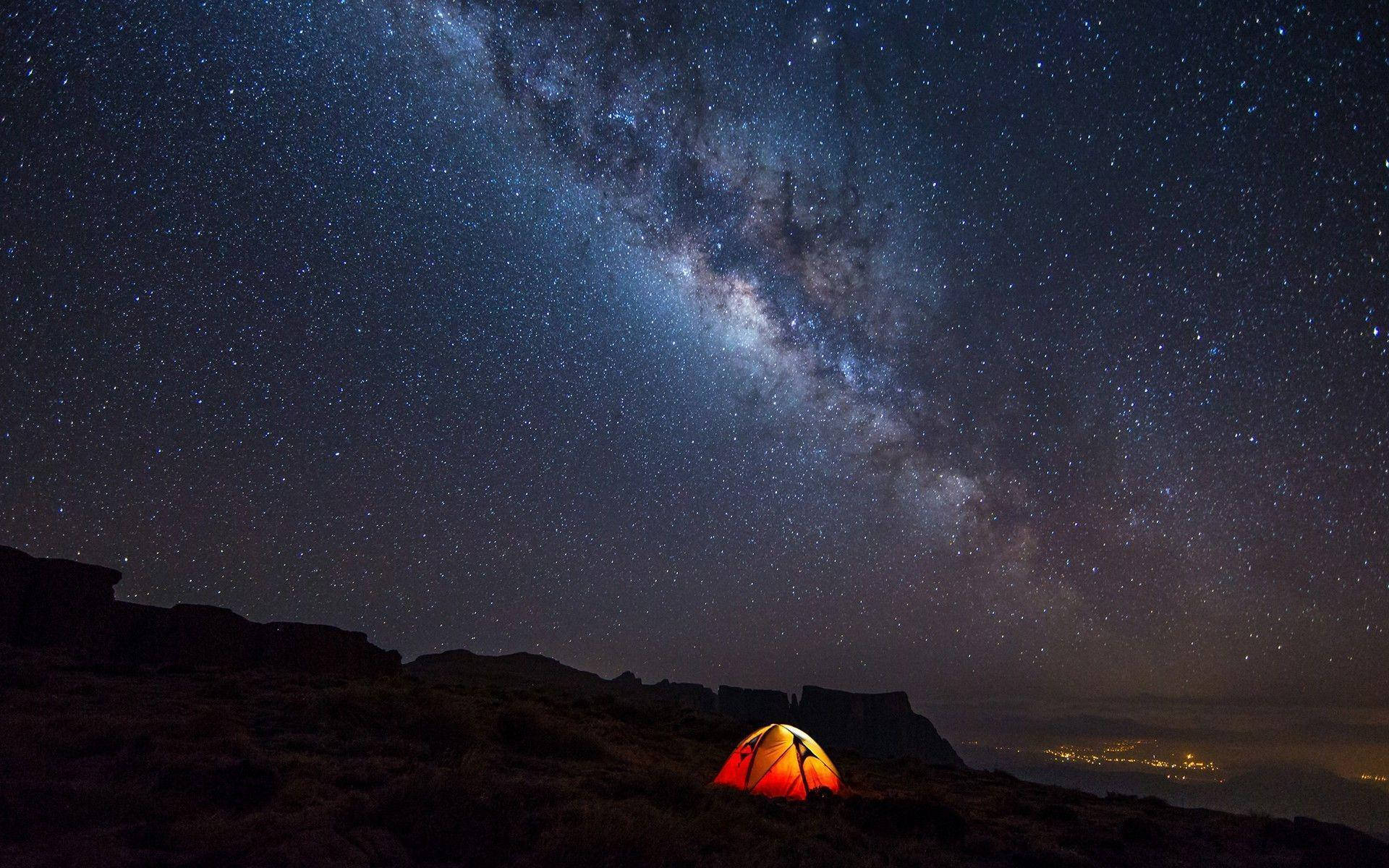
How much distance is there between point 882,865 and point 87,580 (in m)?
39.8

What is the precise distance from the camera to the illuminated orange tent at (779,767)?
49.3 ft

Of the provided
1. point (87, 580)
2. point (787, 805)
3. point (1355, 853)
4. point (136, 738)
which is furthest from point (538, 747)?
point (87, 580)

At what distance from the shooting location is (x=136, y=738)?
1038 cm

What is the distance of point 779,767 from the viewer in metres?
15.3

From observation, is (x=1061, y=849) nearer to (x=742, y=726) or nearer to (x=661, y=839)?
(x=661, y=839)

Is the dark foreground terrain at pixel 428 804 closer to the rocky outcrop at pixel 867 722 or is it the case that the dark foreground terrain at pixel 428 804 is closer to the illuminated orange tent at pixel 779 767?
the illuminated orange tent at pixel 779 767

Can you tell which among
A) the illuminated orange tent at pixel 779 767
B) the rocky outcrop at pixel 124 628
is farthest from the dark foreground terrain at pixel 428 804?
the rocky outcrop at pixel 124 628

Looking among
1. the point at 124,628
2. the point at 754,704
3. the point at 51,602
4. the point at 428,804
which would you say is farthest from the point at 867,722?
the point at 428,804

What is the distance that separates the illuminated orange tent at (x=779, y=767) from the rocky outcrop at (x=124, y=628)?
2576 cm

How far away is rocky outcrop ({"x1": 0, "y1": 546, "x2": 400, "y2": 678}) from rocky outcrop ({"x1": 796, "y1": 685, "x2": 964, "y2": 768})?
178 feet

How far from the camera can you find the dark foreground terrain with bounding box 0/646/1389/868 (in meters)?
7.03

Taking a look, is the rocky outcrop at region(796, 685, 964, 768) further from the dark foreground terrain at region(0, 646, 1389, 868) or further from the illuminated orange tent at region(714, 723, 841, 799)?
the illuminated orange tent at region(714, 723, 841, 799)

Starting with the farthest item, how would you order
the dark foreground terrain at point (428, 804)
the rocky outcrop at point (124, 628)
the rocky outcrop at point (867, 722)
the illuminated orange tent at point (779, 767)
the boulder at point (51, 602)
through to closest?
the rocky outcrop at point (867, 722), the rocky outcrop at point (124, 628), the boulder at point (51, 602), the illuminated orange tent at point (779, 767), the dark foreground terrain at point (428, 804)

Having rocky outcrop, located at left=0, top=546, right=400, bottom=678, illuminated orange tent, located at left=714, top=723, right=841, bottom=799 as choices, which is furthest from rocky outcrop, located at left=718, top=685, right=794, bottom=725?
illuminated orange tent, located at left=714, top=723, right=841, bottom=799
